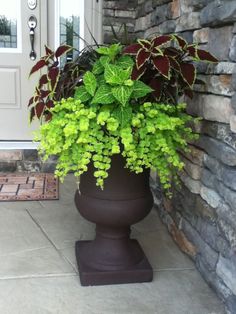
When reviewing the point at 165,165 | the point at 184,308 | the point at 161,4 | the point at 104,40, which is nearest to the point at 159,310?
the point at 184,308

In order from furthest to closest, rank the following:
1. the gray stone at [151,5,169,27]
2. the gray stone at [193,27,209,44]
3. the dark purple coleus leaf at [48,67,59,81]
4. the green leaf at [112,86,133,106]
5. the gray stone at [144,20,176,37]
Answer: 1. the gray stone at [151,5,169,27]
2. the gray stone at [144,20,176,37]
3. the gray stone at [193,27,209,44]
4. the dark purple coleus leaf at [48,67,59,81]
5. the green leaf at [112,86,133,106]

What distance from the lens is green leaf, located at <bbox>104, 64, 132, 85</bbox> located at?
4.99 ft

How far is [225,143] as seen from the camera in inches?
65.0

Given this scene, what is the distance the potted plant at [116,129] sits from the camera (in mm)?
1553

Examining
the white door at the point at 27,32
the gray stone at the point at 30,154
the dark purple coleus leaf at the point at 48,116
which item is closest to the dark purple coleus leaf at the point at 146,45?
the dark purple coleus leaf at the point at 48,116

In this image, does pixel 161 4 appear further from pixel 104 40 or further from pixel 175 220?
pixel 175 220

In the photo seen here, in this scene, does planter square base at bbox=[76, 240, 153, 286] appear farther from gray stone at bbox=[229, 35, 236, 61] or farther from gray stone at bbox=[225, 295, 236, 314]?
gray stone at bbox=[229, 35, 236, 61]

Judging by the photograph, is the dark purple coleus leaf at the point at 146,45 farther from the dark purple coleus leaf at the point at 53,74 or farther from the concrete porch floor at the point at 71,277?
the concrete porch floor at the point at 71,277

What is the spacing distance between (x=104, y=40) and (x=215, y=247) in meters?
2.17

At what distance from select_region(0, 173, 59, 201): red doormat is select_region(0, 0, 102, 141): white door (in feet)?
1.74

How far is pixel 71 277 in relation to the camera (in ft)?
6.12

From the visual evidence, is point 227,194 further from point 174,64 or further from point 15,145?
point 15,145

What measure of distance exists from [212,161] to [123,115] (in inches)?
19.7

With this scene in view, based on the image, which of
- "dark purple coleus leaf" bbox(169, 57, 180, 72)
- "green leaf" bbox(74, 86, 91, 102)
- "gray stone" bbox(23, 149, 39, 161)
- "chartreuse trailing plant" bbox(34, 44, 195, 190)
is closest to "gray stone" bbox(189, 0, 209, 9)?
"dark purple coleus leaf" bbox(169, 57, 180, 72)
